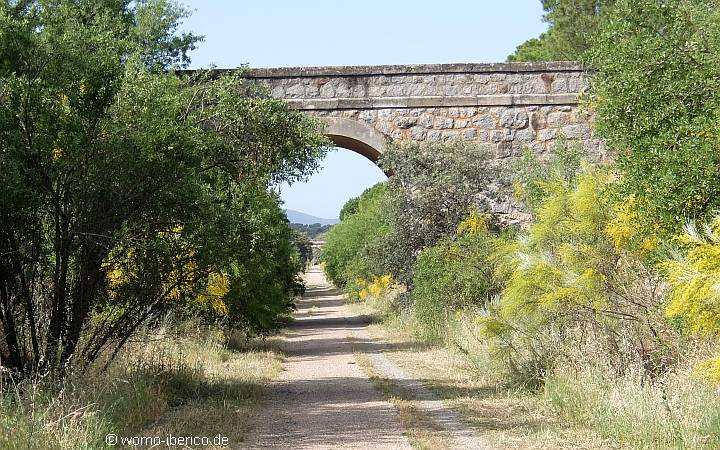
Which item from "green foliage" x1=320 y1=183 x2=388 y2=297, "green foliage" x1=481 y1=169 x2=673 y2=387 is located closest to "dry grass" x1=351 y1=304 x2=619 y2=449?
"green foliage" x1=481 y1=169 x2=673 y2=387

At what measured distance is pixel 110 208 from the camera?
10.6 m

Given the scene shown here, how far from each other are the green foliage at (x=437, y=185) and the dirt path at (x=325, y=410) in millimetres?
2975

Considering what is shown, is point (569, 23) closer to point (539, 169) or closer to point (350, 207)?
point (539, 169)

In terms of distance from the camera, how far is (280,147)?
510 inches

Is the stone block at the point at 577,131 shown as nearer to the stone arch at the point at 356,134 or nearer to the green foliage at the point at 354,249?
the stone arch at the point at 356,134

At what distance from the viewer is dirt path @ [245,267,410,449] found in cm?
913

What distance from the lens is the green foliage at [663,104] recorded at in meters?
9.32

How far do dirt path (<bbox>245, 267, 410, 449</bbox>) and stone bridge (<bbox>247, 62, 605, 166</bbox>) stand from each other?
4391 mm

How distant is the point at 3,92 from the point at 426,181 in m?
11.7

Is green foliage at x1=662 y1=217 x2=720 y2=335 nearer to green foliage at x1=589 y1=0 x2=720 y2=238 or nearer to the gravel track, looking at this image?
green foliage at x1=589 y1=0 x2=720 y2=238

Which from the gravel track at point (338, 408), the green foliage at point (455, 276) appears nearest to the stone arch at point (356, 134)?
the green foliage at point (455, 276)

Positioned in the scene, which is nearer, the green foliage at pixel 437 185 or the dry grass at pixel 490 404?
the dry grass at pixel 490 404

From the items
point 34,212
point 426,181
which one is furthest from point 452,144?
point 34,212

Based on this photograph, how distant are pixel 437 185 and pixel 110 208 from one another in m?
10.8
